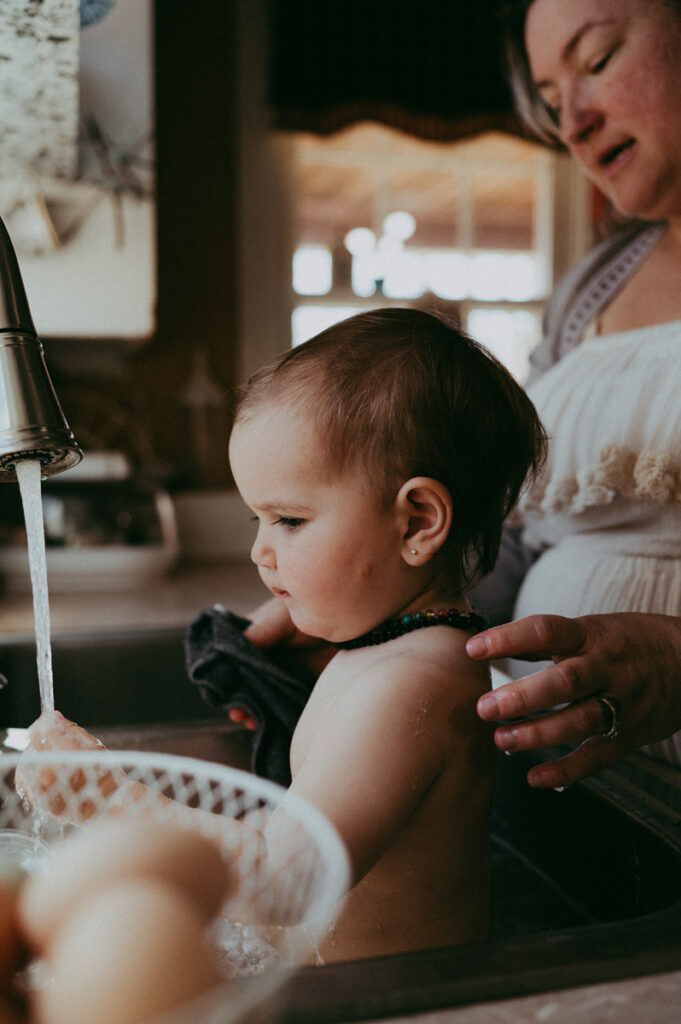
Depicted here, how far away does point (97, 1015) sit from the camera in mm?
244

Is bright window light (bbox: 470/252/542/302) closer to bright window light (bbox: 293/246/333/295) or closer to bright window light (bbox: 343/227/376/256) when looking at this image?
bright window light (bbox: 343/227/376/256)

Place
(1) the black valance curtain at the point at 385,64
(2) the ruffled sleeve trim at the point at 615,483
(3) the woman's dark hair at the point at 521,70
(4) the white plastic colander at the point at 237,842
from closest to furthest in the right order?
(4) the white plastic colander at the point at 237,842, (2) the ruffled sleeve trim at the point at 615,483, (3) the woman's dark hair at the point at 521,70, (1) the black valance curtain at the point at 385,64

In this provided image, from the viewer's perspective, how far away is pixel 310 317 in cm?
274

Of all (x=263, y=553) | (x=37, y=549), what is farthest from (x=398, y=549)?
(x=37, y=549)

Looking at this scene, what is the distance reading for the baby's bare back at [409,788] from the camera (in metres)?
0.53

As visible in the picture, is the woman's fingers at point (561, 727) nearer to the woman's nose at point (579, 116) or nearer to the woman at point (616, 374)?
the woman at point (616, 374)

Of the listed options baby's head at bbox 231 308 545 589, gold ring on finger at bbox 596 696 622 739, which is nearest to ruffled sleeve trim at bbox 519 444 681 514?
baby's head at bbox 231 308 545 589

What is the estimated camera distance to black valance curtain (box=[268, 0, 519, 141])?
2434 mm

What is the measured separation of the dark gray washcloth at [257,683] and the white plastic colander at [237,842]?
213 mm

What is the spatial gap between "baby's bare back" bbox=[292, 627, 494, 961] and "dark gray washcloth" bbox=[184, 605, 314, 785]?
0.17m

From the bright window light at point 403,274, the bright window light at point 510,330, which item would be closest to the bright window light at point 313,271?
the bright window light at point 403,274

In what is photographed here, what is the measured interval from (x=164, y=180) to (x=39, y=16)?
6.25 feet

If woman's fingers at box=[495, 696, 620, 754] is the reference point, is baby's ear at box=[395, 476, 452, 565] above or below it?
above

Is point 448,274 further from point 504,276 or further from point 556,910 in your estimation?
point 556,910
